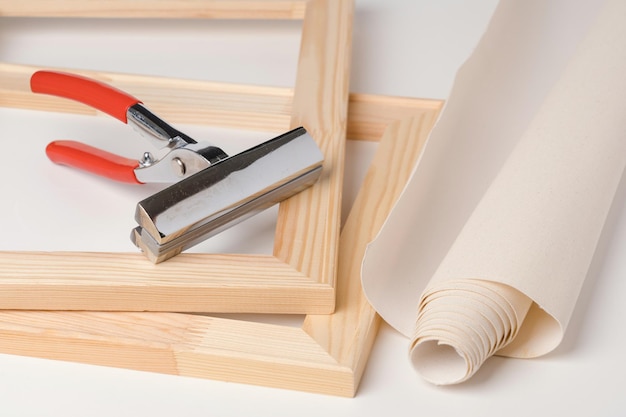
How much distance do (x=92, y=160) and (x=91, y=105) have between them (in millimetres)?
105

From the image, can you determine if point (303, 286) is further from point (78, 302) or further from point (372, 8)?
point (372, 8)

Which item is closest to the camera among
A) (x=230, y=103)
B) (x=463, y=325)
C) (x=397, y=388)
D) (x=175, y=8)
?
(x=463, y=325)

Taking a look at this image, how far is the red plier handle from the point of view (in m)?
1.72

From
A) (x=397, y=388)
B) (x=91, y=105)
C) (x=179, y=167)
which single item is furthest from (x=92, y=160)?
(x=397, y=388)

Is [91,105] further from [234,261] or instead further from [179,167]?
[234,261]

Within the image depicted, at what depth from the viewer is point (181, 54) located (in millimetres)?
2309

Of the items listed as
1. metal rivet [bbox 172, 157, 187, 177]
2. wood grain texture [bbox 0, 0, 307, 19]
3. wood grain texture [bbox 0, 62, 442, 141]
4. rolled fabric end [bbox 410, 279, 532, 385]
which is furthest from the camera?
wood grain texture [bbox 0, 0, 307, 19]

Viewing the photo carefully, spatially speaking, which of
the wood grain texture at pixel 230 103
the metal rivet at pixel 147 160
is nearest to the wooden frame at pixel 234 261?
the wood grain texture at pixel 230 103

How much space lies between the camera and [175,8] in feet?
7.34

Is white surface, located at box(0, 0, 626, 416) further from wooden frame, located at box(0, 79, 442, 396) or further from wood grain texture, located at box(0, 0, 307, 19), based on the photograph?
wood grain texture, located at box(0, 0, 307, 19)

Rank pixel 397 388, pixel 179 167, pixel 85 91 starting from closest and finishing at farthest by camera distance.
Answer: pixel 397 388
pixel 179 167
pixel 85 91

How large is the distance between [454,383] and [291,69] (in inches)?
42.1

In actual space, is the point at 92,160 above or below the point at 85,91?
below

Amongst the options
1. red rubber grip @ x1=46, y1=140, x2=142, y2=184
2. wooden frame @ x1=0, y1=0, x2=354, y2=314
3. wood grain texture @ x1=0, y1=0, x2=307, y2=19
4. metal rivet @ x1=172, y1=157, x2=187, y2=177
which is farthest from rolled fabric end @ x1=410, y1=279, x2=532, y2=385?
wood grain texture @ x1=0, y1=0, x2=307, y2=19
